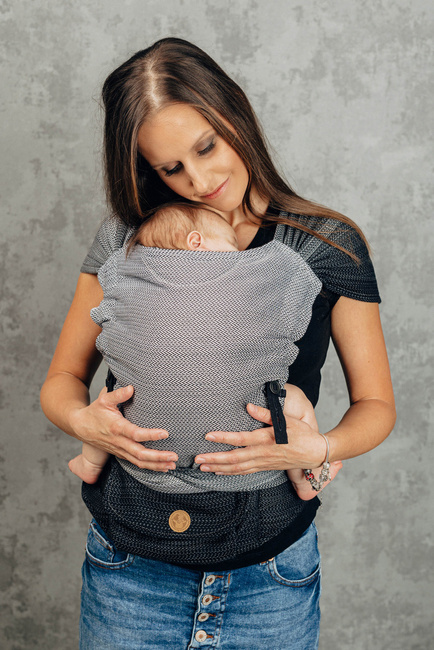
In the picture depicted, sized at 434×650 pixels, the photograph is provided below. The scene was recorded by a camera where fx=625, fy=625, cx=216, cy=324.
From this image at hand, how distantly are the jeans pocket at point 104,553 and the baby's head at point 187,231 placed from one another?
2.13ft

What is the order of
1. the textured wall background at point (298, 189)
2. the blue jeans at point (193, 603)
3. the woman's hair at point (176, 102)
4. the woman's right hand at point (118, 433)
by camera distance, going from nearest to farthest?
the woman's right hand at point (118, 433)
the blue jeans at point (193, 603)
the woman's hair at point (176, 102)
the textured wall background at point (298, 189)

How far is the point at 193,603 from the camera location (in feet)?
4.29

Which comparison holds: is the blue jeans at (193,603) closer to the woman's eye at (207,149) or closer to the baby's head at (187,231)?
the baby's head at (187,231)

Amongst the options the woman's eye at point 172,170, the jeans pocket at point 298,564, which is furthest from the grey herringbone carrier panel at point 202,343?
the woman's eye at point 172,170

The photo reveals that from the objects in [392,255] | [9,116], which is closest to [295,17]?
[392,255]

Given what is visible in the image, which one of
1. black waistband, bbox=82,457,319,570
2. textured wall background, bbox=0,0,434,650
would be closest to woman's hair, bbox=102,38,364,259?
black waistband, bbox=82,457,319,570

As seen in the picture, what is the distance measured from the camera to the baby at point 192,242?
1.34 m

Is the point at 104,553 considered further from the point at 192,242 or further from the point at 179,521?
the point at 192,242

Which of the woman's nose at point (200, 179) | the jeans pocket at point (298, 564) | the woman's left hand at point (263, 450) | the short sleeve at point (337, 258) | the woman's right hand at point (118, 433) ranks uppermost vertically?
the woman's nose at point (200, 179)

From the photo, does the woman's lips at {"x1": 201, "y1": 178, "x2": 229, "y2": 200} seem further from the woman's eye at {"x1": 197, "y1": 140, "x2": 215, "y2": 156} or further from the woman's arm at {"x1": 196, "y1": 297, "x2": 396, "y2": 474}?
the woman's arm at {"x1": 196, "y1": 297, "x2": 396, "y2": 474}

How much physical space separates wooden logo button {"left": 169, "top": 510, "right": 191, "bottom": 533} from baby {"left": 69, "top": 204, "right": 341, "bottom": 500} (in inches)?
9.4

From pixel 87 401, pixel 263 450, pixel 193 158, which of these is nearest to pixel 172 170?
pixel 193 158

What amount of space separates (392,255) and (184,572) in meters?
1.61

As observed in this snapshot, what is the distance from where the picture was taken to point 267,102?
7.77 feet
